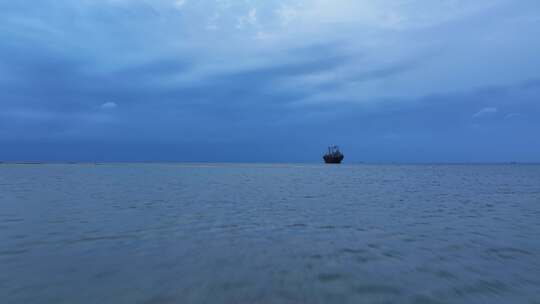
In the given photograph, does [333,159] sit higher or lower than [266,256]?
higher

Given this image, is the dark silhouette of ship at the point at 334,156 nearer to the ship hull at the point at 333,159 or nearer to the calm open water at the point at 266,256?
the ship hull at the point at 333,159

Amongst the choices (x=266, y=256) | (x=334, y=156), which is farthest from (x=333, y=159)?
(x=266, y=256)

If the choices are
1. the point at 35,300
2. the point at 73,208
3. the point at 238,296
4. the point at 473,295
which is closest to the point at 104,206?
the point at 73,208

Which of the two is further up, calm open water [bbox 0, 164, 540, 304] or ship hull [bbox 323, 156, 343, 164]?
ship hull [bbox 323, 156, 343, 164]

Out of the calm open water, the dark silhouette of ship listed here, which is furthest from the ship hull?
the calm open water

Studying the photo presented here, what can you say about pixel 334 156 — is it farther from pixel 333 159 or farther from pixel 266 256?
Answer: pixel 266 256

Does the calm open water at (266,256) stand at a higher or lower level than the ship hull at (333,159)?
lower

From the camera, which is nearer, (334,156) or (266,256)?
(266,256)

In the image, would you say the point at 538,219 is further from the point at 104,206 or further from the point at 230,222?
the point at 104,206

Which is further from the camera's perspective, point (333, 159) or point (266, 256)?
point (333, 159)

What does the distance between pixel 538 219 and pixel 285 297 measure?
16.2m

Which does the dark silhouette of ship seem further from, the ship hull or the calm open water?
the calm open water

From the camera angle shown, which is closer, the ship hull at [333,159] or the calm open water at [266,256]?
the calm open water at [266,256]

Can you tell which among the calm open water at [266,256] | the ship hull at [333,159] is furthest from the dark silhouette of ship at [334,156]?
the calm open water at [266,256]
